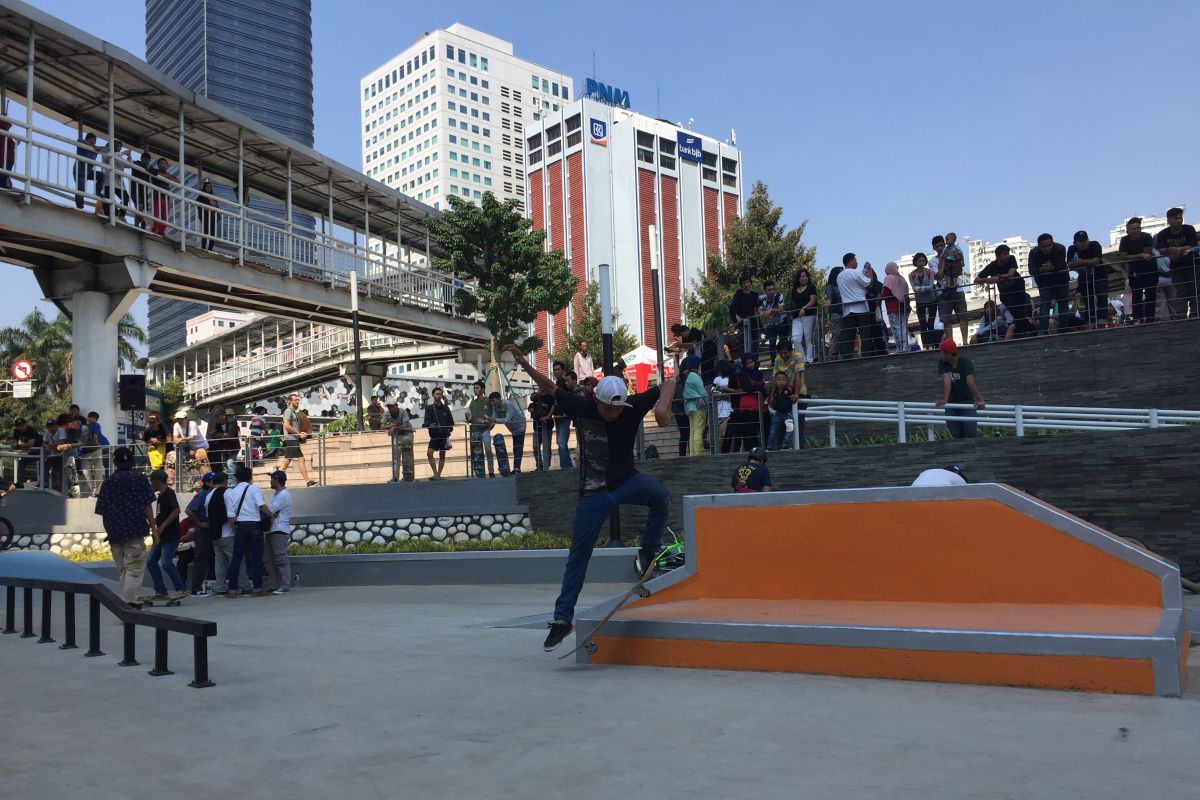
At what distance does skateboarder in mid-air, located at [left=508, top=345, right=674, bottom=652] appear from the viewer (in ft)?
20.6

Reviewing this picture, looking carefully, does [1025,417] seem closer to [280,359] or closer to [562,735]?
[562,735]

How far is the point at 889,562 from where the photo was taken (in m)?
6.21

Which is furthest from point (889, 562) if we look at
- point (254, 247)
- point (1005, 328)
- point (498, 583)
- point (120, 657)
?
point (254, 247)

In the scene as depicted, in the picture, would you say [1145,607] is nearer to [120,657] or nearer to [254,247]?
[120,657]

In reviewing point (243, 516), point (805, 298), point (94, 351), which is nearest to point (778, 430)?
point (805, 298)

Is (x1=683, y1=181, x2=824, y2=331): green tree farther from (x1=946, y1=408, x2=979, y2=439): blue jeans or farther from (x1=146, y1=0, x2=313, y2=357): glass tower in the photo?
(x1=146, y1=0, x2=313, y2=357): glass tower

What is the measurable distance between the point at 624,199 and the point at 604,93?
18.8 m

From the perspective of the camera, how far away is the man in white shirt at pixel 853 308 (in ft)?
51.2

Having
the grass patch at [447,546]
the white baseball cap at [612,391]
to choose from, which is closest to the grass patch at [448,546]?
the grass patch at [447,546]

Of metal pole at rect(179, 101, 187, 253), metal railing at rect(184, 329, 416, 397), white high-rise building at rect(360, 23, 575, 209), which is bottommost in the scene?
metal railing at rect(184, 329, 416, 397)

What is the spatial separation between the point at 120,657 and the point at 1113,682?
6.86m

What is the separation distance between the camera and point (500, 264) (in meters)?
31.0

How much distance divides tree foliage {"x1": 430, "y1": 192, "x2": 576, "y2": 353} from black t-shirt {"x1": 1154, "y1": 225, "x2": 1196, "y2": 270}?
20580 millimetres

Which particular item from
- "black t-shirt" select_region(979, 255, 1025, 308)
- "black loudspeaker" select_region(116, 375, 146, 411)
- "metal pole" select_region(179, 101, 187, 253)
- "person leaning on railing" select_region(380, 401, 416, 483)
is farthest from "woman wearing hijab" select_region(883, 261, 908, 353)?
"metal pole" select_region(179, 101, 187, 253)
